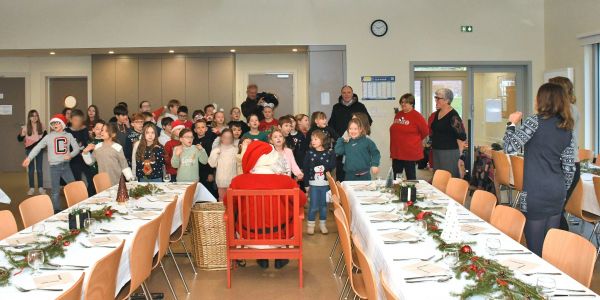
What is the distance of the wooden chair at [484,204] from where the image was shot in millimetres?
4644

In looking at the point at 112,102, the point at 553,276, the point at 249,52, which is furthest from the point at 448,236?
the point at 112,102

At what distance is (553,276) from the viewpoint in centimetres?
290

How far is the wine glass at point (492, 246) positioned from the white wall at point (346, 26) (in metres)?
7.29

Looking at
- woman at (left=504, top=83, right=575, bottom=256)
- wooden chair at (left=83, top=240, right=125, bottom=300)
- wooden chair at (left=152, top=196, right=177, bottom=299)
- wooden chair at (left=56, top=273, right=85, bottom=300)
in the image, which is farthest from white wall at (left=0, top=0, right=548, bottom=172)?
wooden chair at (left=56, top=273, right=85, bottom=300)

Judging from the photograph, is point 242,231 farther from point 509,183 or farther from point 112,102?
point 112,102

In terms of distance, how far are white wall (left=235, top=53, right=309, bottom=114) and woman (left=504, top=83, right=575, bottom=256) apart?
8.37 metres

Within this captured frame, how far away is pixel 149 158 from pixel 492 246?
15.0 feet

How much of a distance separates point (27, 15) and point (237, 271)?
23.7 feet

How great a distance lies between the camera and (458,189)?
18.1ft

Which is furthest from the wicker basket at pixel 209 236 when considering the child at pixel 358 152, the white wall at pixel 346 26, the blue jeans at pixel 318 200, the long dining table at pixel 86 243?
the white wall at pixel 346 26

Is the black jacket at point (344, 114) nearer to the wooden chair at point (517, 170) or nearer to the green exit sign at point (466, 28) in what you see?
the wooden chair at point (517, 170)

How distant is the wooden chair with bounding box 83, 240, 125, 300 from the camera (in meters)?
2.83

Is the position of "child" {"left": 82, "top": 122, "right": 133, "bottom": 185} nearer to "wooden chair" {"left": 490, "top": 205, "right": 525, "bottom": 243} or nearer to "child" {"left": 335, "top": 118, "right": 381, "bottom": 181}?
"child" {"left": 335, "top": 118, "right": 381, "bottom": 181}

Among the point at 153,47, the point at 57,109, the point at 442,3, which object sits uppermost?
the point at 442,3
